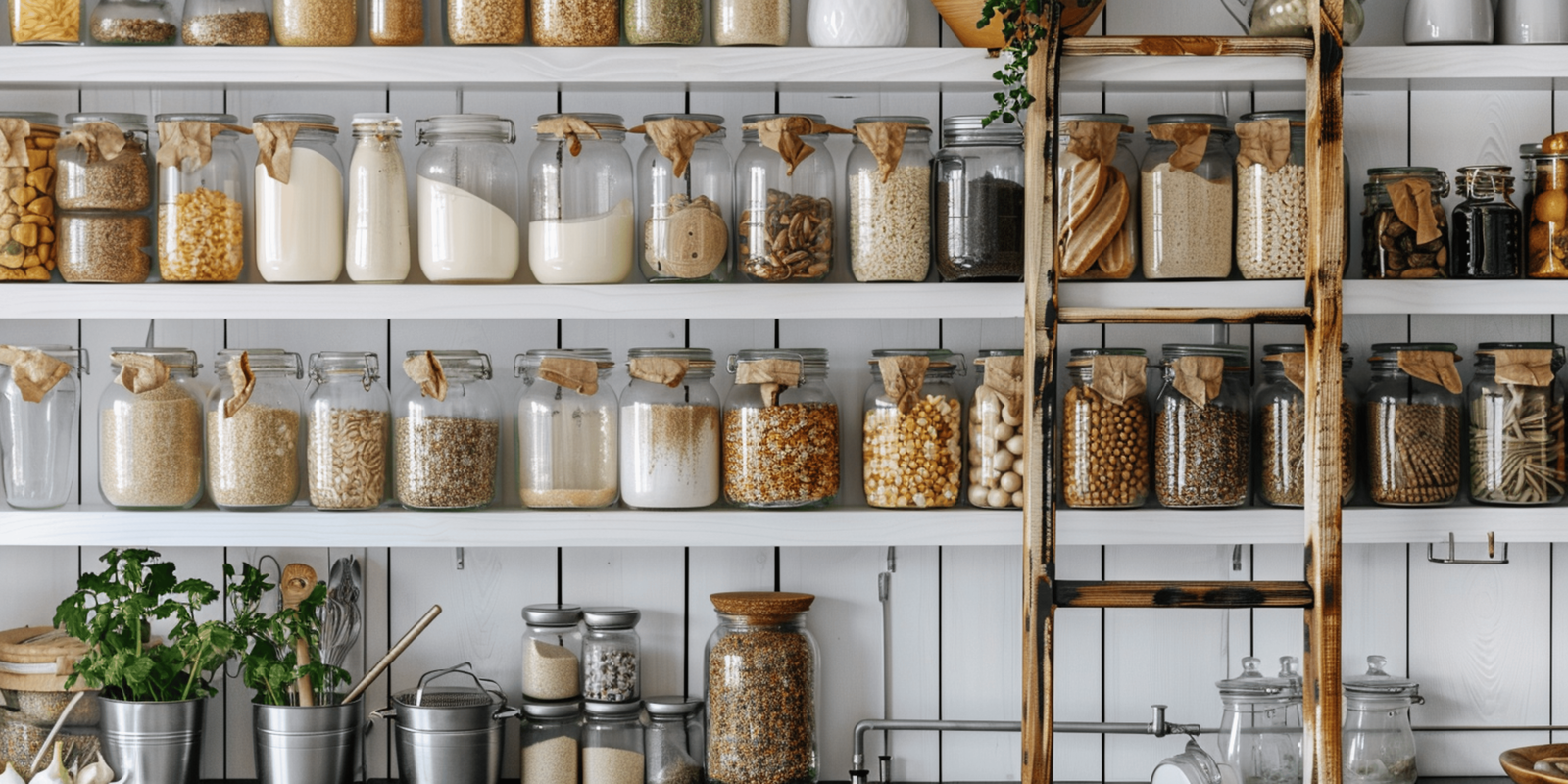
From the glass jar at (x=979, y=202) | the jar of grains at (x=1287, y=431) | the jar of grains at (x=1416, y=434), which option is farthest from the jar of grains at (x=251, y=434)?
the jar of grains at (x=1416, y=434)

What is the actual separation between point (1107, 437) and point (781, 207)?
479mm

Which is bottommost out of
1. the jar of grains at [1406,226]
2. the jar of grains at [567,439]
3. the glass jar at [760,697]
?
the glass jar at [760,697]

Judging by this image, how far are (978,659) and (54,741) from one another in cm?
115

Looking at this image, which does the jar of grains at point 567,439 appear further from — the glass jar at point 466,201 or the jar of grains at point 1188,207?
the jar of grains at point 1188,207

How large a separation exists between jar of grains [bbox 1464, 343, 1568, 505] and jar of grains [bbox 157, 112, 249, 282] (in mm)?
1533

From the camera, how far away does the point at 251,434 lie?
1.54m

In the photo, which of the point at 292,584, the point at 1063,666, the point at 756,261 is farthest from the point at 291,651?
the point at 1063,666

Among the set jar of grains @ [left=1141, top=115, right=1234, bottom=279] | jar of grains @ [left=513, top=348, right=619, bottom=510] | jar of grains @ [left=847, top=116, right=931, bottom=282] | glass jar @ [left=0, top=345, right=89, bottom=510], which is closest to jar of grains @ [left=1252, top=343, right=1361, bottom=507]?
jar of grains @ [left=1141, top=115, right=1234, bottom=279]

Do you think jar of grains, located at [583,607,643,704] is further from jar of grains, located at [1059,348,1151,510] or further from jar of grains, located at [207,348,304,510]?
jar of grains, located at [1059,348,1151,510]

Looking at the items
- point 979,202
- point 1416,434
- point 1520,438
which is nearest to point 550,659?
point 979,202

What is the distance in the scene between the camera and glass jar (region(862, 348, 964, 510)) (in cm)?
156

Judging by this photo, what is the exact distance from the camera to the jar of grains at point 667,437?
1.56 metres

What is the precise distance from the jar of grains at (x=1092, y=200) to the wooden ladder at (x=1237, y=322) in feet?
0.28

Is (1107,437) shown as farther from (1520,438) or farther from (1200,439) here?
(1520,438)
